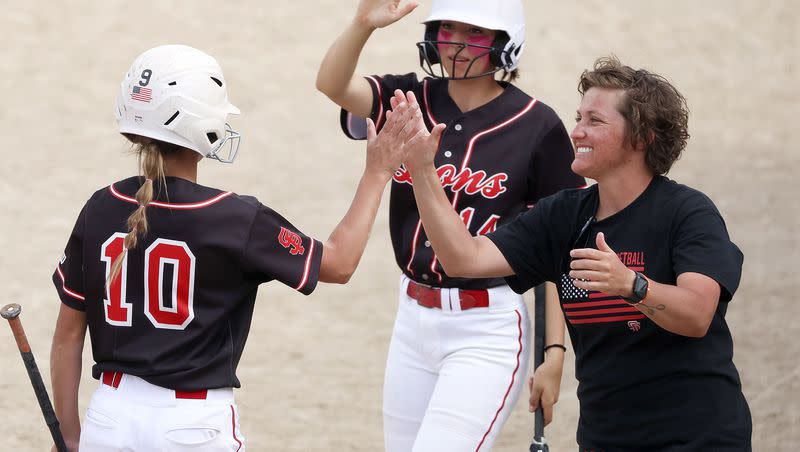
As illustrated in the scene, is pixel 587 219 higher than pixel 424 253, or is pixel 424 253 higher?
pixel 587 219

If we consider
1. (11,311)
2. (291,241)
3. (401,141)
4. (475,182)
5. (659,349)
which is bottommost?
(11,311)

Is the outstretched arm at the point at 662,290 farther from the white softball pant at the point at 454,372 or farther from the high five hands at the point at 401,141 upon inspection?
the white softball pant at the point at 454,372

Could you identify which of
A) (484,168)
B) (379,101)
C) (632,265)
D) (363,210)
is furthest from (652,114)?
(379,101)

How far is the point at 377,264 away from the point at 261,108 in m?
3.75

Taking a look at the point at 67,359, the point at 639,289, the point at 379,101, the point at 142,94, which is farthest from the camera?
the point at 379,101

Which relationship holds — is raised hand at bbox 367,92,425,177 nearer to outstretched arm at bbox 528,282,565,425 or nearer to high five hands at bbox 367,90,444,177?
high five hands at bbox 367,90,444,177

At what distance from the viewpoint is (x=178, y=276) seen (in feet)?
11.1

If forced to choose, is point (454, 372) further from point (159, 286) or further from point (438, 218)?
point (159, 286)

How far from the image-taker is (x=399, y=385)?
4.48m

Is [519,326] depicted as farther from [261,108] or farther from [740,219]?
[261,108]

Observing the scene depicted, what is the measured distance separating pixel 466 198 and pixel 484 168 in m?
0.13

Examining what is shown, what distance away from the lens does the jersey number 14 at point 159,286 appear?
337 cm

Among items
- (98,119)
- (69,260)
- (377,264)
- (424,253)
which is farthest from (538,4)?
(69,260)

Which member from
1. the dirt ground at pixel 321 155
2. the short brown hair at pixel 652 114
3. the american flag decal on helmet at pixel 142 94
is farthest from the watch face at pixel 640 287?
the dirt ground at pixel 321 155
